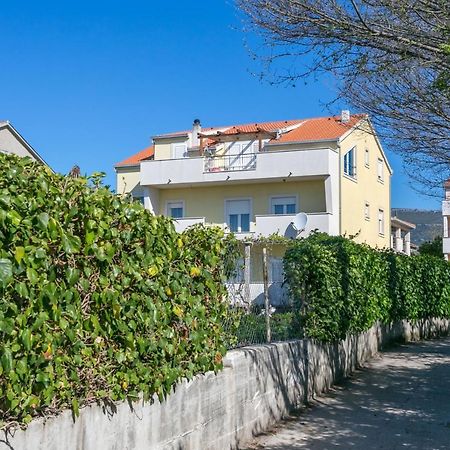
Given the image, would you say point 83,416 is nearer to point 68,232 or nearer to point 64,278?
point 64,278

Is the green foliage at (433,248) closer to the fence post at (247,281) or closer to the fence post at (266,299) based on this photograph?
the fence post at (266,299)

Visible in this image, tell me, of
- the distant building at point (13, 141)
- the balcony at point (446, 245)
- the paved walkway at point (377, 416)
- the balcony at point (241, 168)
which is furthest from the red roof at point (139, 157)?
the paved walkway at point (377, 416)

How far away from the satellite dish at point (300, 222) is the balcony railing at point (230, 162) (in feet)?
15.6

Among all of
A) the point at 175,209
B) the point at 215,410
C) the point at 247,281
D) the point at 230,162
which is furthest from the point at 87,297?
the point at 175,209

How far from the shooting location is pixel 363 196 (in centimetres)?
3800

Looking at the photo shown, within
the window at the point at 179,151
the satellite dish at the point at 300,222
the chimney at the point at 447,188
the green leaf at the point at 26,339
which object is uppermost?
the window at the point at 179,151

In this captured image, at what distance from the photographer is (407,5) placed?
714 cm

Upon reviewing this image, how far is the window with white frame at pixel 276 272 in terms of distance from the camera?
10.4 m

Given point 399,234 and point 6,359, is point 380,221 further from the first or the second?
point 6,359

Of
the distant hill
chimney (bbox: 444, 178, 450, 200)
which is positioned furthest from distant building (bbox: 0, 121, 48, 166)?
the distant hill

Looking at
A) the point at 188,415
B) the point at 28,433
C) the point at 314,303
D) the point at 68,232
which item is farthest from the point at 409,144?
the point at 28,433

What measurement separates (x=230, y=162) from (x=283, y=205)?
3.83m

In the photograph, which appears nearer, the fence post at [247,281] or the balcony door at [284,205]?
the fence post at [247,281]

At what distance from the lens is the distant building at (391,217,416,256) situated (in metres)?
49.9
